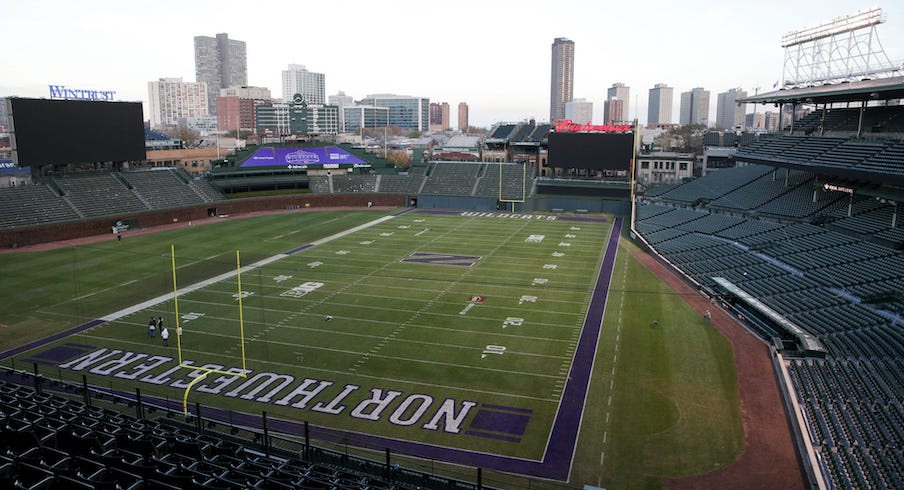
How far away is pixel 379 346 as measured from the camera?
26.5 metres

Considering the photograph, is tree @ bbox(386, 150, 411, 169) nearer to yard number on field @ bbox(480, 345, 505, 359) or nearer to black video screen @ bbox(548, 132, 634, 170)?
black video screen @ bbox(548, 132, 634, 170)

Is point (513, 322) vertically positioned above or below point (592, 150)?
below

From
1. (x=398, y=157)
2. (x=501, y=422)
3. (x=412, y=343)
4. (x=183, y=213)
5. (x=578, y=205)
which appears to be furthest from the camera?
(x=398, y=157)

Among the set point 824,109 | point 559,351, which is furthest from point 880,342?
point 824,109

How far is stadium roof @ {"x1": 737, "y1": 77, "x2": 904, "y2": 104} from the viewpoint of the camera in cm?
3731

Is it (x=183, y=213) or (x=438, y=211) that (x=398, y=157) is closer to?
(x=438, y=211)

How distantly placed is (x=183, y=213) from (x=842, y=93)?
56041 mm

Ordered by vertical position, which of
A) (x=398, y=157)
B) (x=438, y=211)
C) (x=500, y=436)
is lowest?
(x=500, y=436)

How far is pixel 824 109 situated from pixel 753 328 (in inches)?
1101

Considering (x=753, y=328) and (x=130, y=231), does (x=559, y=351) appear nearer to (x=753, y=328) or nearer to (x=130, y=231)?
(x=753, y=328)

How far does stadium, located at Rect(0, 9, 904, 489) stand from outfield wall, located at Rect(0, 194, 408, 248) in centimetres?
24

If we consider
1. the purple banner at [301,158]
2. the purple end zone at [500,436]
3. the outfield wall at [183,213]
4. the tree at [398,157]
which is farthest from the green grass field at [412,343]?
the tree at [398,157]

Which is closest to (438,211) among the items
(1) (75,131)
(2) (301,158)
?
(2) (301,158)

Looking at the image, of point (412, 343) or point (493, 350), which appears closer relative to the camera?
point (493, 350)
